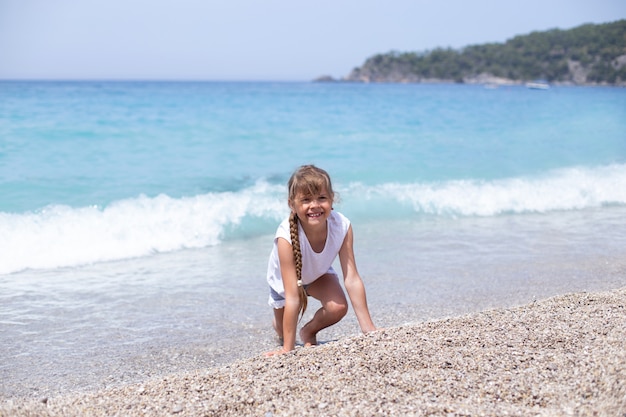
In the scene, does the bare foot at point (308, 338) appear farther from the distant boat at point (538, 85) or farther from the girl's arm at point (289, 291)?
the distant boat at point (538, 85)

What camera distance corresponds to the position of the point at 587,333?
3.58 metres

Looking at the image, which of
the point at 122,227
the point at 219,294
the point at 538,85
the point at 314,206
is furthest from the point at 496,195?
the point at 538,85

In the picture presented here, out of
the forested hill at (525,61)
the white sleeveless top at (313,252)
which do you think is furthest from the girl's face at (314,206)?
the forested hill at (525,61)

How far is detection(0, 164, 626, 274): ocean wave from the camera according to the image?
7703 millimetres

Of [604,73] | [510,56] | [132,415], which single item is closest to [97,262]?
[132,415]

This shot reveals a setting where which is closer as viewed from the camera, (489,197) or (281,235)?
(281,235)

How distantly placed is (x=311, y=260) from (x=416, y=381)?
4.38 feet

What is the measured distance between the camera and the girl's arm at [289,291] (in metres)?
3.95

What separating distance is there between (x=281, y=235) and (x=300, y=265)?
0.23 meters

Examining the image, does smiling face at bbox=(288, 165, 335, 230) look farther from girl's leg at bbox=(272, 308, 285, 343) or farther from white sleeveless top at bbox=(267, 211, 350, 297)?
girl's leg at bbox=(272, 308, 285, 343)

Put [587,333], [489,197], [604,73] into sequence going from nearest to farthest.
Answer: [587,333] → [489,197] → [604,73]

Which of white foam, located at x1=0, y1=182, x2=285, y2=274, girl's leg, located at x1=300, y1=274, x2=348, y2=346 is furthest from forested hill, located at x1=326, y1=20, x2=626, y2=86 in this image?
girl's leg, located at x1=300, y1=274, x2=348, y2=346

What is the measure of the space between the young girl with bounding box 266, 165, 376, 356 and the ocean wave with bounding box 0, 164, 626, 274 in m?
3.88

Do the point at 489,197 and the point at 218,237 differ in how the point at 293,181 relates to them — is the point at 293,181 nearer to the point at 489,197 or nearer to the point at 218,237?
the point at 218,237
